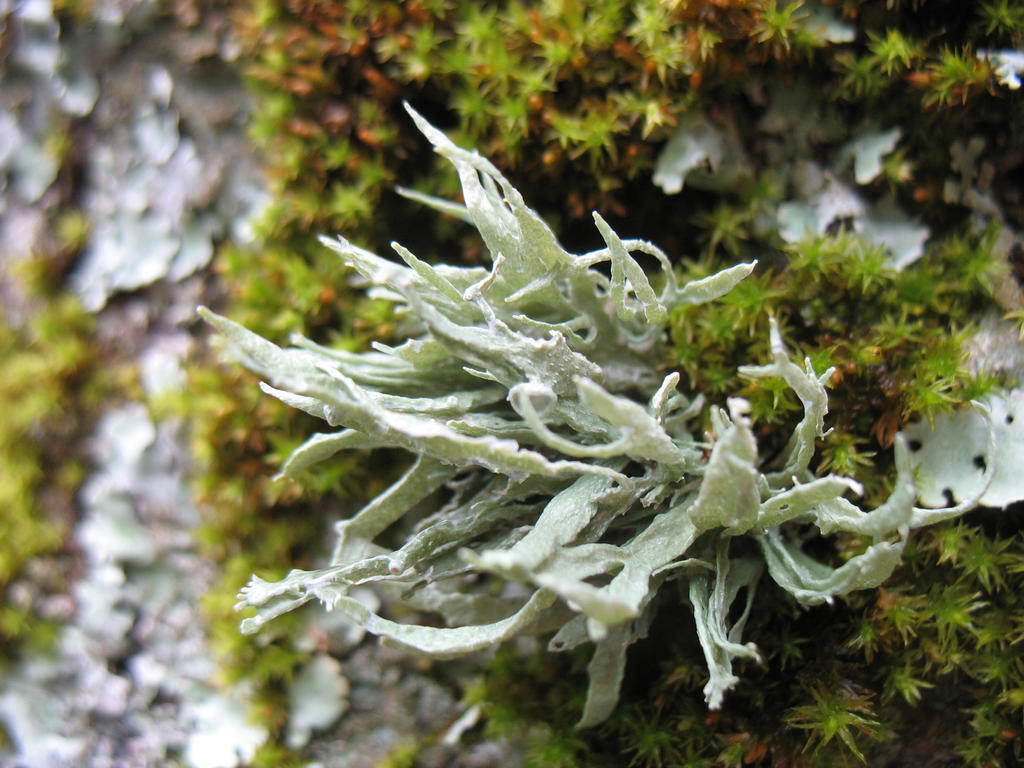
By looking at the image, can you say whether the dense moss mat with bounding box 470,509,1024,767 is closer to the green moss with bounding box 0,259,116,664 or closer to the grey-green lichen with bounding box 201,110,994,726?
the grey-green lichen with bounding box 201,110,994,726

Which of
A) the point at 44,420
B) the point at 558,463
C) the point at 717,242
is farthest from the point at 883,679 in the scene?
the point at 44,420

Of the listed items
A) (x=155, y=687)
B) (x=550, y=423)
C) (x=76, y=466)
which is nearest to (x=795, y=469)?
(x=550, y=423)

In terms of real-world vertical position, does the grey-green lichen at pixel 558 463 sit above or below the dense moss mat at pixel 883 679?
above

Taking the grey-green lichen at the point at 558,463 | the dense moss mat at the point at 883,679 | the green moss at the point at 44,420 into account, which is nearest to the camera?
the grey-green lichen at the point at 558,463

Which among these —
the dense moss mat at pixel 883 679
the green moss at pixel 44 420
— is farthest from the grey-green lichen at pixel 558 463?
the green moss at pixel 44 420

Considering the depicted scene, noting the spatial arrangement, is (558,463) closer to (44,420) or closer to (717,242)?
(717,242)

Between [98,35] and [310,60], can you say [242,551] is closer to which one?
[310,60]

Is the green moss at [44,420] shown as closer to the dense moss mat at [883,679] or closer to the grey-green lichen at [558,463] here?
the grey-green lichen at [558,463]
